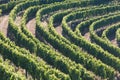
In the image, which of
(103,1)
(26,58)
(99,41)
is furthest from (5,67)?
(103,1)

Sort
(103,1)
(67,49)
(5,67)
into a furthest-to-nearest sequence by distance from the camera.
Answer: (103,1), (67,49), (5,67)

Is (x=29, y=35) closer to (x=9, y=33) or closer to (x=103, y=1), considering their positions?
(x=9, y=33)

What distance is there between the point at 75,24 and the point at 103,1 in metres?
22.7

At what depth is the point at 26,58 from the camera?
6041 centimetres

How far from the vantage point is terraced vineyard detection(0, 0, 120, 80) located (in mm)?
60531

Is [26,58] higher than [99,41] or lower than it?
higher

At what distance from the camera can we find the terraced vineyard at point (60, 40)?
6053 centimetres

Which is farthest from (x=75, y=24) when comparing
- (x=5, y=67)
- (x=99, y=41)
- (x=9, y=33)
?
(x=5, y=67)

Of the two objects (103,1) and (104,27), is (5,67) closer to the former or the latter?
(104,27)

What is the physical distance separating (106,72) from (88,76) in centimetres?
519

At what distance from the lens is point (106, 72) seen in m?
64.9

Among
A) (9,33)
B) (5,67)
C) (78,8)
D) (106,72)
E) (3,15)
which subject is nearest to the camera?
(5,67)

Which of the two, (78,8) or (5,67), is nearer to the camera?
(5,67)

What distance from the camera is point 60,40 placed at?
76375 mm
